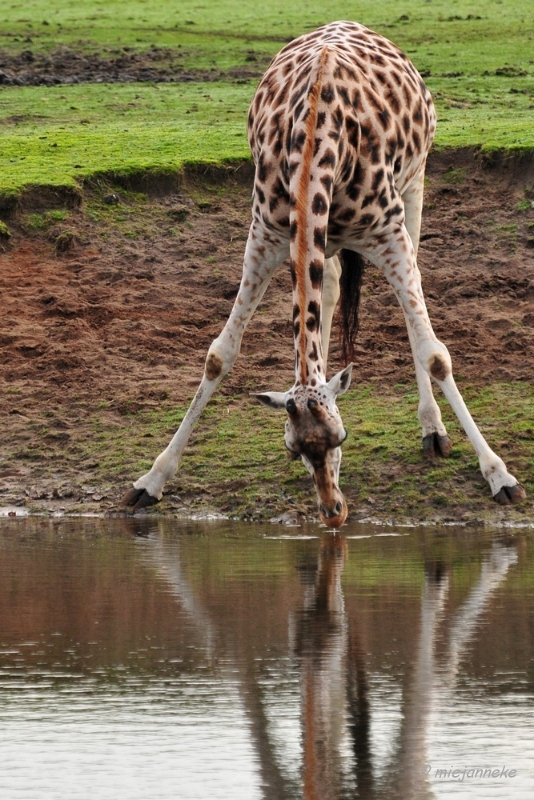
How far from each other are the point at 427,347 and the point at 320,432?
166 cm

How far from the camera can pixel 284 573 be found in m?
7.07

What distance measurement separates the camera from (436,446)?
30.2ft

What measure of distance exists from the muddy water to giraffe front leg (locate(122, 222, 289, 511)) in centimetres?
85

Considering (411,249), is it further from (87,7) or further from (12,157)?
(87,7)

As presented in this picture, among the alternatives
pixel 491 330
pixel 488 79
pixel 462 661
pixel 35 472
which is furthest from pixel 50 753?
pixel 488 79

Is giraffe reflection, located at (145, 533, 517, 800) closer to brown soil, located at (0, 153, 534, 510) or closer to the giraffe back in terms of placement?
the giraffe back

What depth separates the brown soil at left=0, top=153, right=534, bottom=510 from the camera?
10.6 metres

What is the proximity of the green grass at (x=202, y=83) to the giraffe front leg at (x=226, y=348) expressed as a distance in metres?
5.58

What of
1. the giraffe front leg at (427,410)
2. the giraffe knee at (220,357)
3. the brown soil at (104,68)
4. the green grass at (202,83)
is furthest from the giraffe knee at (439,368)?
the brown soil at (104,68)

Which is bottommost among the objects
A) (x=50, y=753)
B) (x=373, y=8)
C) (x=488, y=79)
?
(x=50, y=753)

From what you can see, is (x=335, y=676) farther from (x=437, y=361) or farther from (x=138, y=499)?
(x=138, y=499)

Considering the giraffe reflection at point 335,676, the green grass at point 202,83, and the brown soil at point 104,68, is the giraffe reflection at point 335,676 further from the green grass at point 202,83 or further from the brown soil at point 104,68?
the brown soil at point 104,68

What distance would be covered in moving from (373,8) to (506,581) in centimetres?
2323

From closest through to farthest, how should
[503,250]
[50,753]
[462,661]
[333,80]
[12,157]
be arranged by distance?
[50,753], [462,661], [333,80], [503,250], [12,157]
